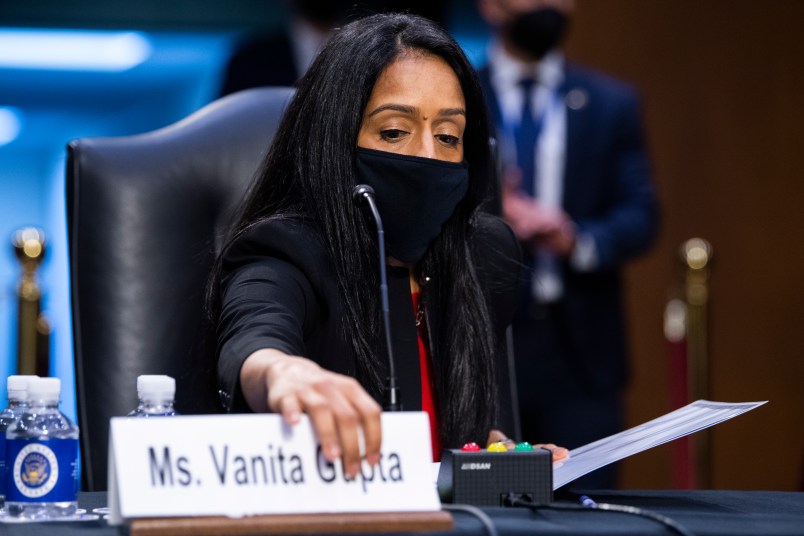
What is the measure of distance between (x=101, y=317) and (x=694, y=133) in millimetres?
2616

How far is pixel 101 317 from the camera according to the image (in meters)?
1.52

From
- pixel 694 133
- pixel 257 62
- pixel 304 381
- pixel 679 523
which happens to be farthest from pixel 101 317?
pixel 694 133

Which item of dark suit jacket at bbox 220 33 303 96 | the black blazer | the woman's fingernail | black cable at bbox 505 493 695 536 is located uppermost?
dark suit jacket at bbox 220 33 303 96

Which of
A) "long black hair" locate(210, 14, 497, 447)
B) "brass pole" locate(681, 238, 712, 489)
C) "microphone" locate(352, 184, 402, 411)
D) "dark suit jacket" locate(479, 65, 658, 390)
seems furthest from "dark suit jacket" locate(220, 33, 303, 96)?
"microphone" locate(352, 184, 402, 411)

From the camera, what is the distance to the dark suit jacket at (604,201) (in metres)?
3.08

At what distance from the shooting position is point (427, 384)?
1464 mm

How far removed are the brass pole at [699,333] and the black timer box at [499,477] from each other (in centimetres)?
228

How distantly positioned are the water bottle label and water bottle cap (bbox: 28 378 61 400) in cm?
5

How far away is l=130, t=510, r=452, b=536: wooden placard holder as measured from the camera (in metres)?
0.80

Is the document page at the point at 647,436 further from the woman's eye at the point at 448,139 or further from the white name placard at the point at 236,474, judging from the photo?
the woman's eye at the point at 448,139

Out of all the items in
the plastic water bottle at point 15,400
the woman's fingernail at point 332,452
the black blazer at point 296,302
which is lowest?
the woman's fingernail at point 332,452

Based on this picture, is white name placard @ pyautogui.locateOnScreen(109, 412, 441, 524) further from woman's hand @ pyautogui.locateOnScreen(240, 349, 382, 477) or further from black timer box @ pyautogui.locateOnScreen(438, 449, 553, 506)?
black timer box @ pyautogui.locateOnScreen(438, 449, 553, 506)

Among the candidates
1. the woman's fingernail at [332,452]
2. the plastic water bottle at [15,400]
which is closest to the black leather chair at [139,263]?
the plastic water bottle at [15,400]

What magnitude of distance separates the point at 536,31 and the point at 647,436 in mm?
2360
